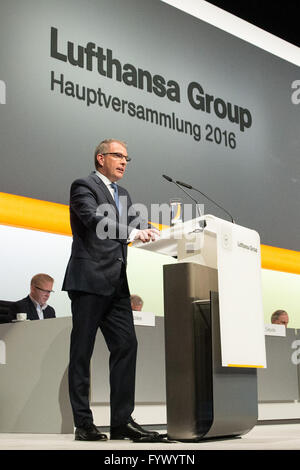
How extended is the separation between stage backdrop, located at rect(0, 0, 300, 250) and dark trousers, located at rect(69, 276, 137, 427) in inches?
116

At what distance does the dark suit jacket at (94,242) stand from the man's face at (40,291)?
285cm

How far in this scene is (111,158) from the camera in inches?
128

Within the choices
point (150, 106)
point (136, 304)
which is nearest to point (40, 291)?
point (136, 304)

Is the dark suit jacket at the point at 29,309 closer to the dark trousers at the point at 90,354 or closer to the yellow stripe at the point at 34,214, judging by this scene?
the yellow stripe at the point at 34,214

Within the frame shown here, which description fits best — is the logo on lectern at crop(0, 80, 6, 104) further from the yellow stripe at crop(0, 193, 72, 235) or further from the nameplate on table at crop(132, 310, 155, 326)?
the nameplate on table at crop(132, 310, 155, 326)

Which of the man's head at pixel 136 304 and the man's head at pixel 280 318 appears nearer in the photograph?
the man's head at pixel 136 304

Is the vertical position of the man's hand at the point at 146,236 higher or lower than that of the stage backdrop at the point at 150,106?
lower

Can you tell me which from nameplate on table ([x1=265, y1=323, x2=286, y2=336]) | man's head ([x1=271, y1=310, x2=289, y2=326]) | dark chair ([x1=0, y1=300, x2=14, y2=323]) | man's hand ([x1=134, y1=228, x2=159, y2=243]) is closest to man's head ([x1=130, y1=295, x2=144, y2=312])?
nameplate on table ([x1=265, y1=323, x2=286, y2=336])

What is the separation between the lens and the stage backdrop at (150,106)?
5965mm

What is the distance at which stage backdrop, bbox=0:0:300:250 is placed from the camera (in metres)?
5.96

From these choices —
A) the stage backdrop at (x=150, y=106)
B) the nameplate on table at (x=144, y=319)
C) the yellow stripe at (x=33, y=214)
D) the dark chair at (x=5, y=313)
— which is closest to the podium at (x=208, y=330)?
the nameplate on table at (x=144, y=319)

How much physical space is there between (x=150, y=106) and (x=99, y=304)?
430 cm

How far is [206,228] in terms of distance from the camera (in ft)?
9.68

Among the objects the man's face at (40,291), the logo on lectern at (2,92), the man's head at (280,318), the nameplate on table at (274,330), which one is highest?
the logo on lectern at (2,92)
